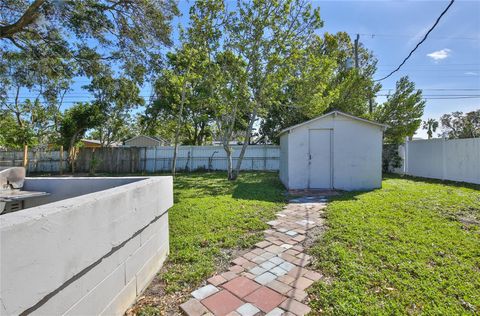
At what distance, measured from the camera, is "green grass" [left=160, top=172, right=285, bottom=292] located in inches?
119

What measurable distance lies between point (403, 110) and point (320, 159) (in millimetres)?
7810

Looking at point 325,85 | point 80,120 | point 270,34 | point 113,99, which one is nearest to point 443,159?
point 325,85

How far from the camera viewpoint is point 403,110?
535 inches

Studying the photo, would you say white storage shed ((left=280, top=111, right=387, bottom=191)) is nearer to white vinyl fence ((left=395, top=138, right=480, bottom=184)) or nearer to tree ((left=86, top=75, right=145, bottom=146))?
white vinyl fence ((left=395, top=138, right=480, bottom=184))

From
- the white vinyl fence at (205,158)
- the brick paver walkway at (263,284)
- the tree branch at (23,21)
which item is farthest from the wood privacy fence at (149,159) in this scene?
the brick paver walkway at (263,284)

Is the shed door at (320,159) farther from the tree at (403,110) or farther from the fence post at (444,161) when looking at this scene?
the tree at (403,110)

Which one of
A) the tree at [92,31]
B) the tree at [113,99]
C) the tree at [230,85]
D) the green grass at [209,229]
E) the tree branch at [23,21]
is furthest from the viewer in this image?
the tree at [230,85]

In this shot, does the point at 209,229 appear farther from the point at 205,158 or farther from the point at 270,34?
the point at 205,158

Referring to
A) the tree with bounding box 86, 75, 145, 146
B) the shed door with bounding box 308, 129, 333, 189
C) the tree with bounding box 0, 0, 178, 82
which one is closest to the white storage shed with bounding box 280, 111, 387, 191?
the shed door with bounding box 308, 129, 333, 189

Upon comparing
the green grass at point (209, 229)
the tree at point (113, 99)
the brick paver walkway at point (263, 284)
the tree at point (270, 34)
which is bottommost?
the brick paver walkway at point (263, 284)

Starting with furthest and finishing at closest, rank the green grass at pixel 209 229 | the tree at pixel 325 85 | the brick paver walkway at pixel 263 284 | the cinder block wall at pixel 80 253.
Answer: the tree at pixel 325 85 → the green grass at pixel 209 229 → the brick paver walkway at pixel 263 284 → the cinder block wall at pixel 80 253

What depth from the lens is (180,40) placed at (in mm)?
10602

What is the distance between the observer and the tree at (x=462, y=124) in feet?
97.4

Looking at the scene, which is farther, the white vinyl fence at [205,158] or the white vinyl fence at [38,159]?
the white vinyl fence at [205,158]
